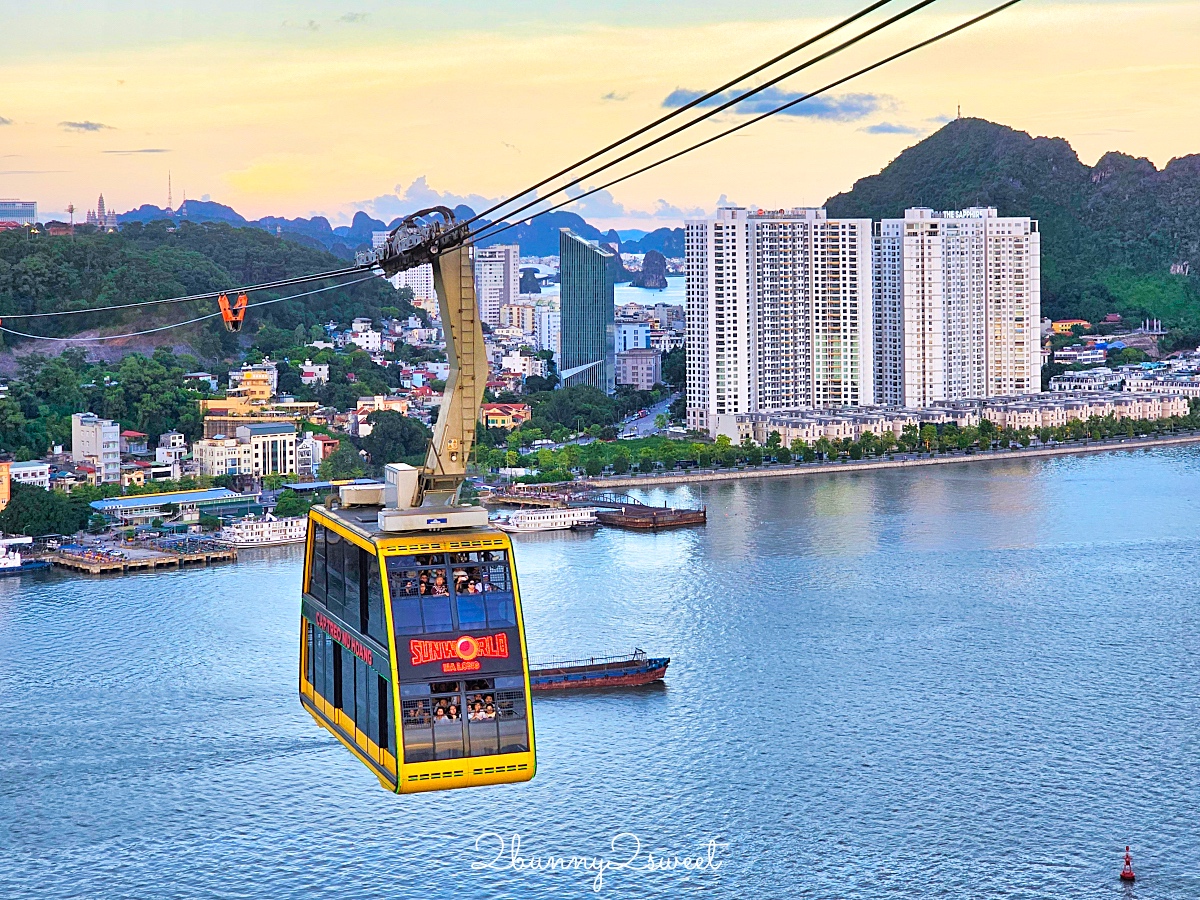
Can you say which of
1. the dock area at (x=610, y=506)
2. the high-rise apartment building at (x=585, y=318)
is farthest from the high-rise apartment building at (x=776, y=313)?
the high-rise apartment building at (x=585, y=318)

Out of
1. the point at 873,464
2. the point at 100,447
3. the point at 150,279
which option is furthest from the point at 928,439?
the point at 150,279

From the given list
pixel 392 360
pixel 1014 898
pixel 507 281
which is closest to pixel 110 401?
pixel 392 360

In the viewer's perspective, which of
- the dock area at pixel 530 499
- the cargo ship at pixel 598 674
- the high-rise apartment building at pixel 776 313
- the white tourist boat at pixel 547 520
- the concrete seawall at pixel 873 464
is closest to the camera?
the cargo ship at pixel 598 674

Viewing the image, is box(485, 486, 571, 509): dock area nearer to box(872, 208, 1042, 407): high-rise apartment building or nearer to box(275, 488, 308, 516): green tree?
box(275, 488, 308, 516): green tree

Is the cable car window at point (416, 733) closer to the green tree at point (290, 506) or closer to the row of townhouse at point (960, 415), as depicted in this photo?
the green tree at point (290, 506)

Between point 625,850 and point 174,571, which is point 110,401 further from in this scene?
point 625,850

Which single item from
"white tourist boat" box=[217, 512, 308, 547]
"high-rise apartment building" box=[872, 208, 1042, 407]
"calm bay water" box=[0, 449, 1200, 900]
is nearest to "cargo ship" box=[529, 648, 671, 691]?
"calm bay water" box=[0, 449, 1200, 900]
